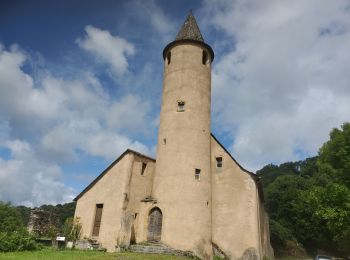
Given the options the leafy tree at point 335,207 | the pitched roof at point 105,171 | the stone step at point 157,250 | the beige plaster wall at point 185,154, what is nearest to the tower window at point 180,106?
the beige plaster wall at point 185,154

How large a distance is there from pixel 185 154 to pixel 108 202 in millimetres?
6411

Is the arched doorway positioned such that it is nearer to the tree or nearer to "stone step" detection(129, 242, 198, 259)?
"stone step" detection(129, 242, 198, 259)

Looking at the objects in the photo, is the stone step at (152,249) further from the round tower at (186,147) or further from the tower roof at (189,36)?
the tower roof at (189,36)

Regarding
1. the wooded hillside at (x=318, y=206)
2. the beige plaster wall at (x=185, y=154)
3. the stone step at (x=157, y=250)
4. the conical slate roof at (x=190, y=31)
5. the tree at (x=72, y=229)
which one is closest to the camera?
the stone step at (x=157, y=250)

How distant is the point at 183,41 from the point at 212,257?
16289 mm

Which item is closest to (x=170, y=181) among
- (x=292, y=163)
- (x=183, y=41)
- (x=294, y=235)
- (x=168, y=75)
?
(x=168, y=75)

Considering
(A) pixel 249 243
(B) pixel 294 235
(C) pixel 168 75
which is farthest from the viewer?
(B) pixel 294 235

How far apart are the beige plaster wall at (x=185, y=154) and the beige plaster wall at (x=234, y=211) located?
759 millimetres

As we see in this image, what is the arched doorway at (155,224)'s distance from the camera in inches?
876

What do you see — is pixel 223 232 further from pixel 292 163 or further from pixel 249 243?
pixel 292 163

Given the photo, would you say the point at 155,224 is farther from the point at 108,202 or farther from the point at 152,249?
the point at 108,202

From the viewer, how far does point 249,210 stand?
72.5 feet

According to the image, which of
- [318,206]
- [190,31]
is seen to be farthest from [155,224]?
[190,31]

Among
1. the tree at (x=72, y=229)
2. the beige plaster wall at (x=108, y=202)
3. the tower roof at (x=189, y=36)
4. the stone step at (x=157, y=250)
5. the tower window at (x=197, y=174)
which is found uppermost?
the tower roof at (x=189, y=36)
